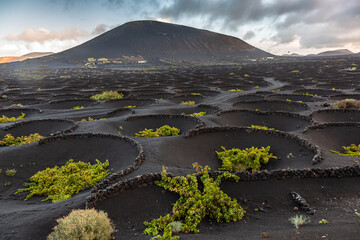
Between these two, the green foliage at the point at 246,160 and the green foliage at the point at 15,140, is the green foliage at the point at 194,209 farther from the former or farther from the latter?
the green foliage at the point at 15,140

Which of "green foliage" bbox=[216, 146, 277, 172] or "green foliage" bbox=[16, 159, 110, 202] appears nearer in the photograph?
"green foliage" bbox=[16, 159, 110, 202]

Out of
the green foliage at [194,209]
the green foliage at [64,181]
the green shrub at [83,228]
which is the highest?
the green shrub at [83,228]

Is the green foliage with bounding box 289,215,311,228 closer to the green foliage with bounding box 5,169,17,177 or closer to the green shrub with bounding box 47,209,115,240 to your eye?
the green shrub with bounding box 47,209,115,240

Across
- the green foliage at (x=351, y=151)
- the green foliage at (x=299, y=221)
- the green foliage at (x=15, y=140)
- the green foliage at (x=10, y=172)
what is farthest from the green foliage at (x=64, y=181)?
the green foliage at (x=351, y=151)

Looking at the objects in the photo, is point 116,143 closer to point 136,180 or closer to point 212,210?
point 136,180

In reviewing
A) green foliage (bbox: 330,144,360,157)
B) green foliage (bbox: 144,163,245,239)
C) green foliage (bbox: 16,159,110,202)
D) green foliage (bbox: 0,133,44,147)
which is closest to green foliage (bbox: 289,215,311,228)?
green foliage (bbox: 144,163,245,239)

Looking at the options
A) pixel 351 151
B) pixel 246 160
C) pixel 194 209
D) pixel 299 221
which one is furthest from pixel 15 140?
pixel 351 151
